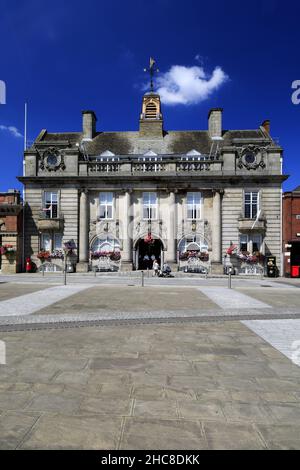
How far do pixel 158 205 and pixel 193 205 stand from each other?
3.66 metres

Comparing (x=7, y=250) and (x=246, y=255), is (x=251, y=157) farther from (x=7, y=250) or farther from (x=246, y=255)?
(x=7, y=250)

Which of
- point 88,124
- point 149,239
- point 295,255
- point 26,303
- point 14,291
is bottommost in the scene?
point 14,291

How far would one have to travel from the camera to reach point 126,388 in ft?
13.9

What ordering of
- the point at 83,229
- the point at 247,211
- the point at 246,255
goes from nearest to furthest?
the point at 246,255 → the point at 247,211 → the point at 83,229

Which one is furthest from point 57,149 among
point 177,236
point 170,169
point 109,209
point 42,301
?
point 42,301

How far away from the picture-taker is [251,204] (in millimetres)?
29641

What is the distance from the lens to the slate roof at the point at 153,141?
107 ft

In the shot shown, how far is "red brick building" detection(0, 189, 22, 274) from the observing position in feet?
95.5

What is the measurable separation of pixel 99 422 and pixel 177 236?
26954 mm

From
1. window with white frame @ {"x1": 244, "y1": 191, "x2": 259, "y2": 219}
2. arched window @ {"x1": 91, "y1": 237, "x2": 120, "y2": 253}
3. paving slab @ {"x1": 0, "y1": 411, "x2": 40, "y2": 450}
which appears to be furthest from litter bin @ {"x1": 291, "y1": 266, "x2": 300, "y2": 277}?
paving slab @ {"x1": 0, "y1": 411, "x2": 40, "y2": 450}

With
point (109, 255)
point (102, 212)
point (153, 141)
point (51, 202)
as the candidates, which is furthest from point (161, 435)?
point (153, 141)

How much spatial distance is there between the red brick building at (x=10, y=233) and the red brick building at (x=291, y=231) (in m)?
26.7

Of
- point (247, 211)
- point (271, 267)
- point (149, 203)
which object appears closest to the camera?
point (271, 267)

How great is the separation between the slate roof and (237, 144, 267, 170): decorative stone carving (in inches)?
80.0
